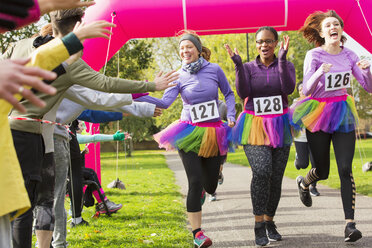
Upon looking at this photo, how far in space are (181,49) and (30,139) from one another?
2.59 m

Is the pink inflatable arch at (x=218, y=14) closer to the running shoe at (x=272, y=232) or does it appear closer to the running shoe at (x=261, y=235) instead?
the running shoe at (x=272, y=232)

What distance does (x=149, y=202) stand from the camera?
870 cm

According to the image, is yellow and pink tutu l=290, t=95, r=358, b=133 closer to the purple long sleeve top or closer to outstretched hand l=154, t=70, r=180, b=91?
the purple long sleeve top

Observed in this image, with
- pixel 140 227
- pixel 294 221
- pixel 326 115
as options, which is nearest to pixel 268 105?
pixel 326 115

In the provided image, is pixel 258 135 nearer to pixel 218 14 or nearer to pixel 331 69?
pixel 331 69

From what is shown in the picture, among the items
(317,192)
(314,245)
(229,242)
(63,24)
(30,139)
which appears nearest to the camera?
(30,139)

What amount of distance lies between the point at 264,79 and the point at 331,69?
27.8 inches

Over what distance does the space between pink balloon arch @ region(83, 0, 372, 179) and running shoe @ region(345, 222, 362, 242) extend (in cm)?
380

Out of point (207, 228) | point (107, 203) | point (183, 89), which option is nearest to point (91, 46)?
point (107, 203)

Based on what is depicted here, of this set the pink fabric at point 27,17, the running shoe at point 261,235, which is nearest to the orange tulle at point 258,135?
the running shoe at point 261,235

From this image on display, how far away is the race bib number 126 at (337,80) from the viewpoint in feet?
17.1

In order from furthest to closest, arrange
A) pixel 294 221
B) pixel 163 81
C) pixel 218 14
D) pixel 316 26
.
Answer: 1. pixel 218 14
2. pixel 294 221
3. pixel 316 26
4. pixel 163 81

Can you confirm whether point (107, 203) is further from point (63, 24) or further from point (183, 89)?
point (63, 24)

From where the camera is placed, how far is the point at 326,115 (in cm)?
519
